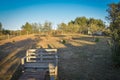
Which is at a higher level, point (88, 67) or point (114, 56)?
point (114, 56)

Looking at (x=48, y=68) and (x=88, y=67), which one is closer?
(x=48, y=68)

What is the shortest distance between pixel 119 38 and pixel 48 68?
4792 millimetres

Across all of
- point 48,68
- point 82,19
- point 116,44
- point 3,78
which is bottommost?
point 3,78

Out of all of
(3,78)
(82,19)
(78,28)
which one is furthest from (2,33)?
(3,78)

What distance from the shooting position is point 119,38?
9.16 meters

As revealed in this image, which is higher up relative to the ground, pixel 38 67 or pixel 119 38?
pixel 119 38

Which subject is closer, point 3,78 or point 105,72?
point 3,78

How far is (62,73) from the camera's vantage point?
865 cm

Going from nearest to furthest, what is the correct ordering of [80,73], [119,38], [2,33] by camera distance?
[80,73] → [119,38] → [2,33]

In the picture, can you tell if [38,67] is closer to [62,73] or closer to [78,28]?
[62,73]

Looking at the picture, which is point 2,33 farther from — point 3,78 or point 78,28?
point 3,78

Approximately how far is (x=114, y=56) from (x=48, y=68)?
170 inches

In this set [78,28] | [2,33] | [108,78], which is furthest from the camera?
[78,28]

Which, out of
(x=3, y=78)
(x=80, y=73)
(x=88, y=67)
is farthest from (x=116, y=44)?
(x=3, y=78)
